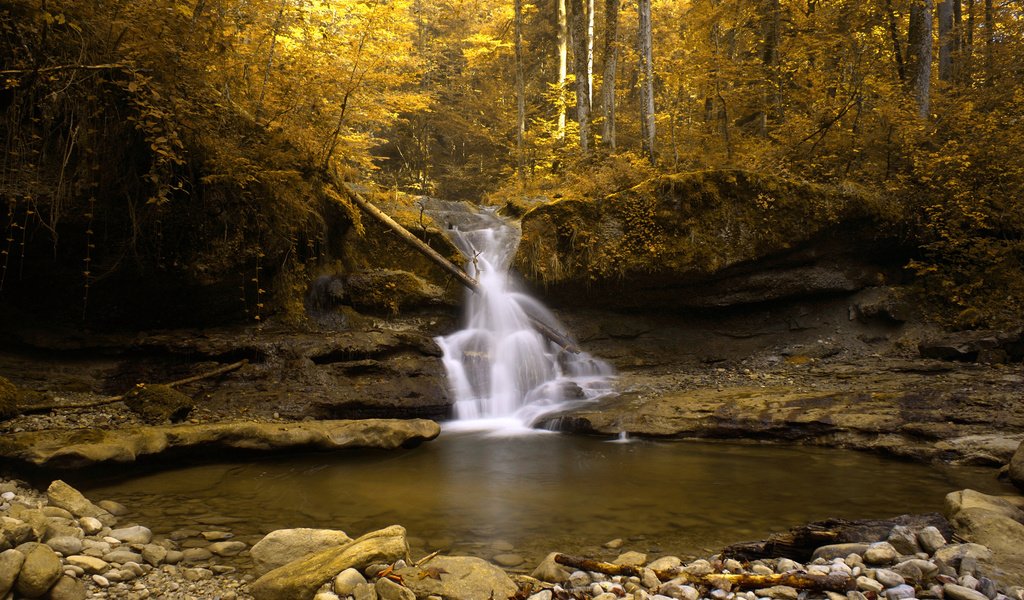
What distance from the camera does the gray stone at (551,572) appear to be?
3379mm

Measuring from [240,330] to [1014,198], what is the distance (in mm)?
13923

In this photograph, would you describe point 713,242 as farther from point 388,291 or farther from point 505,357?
point 388,291

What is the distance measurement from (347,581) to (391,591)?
10.5 inches

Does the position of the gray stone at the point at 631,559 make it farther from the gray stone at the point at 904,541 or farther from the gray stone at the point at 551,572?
the gray stone at the point at 904,541

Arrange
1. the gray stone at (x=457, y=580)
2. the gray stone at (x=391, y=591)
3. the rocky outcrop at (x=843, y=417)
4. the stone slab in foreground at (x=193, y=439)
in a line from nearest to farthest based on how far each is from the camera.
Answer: the gray stone at (x=391, y=591)
the gray stone at (x=457, y=580)
the stone slab in foreground at (x=193, y=439)
the rocky outcrop at (x=843, y=417)

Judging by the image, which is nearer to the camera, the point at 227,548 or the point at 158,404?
the point at 227,548

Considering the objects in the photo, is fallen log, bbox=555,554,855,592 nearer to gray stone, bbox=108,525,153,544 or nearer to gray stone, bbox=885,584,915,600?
gray stone, bbox=885,584,915,600

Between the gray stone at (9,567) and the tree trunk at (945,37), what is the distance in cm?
1887

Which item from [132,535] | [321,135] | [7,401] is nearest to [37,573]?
[132,535]

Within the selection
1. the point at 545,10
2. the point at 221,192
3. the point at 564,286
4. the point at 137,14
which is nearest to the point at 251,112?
the point at 221,192

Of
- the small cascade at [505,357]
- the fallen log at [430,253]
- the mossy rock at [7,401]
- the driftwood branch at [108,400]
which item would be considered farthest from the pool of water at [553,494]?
the fallen log at [430,253]

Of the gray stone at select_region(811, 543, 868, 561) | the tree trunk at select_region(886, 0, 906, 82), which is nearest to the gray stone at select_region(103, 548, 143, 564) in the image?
the gray stone at select_region(811, 543, 868, 561)

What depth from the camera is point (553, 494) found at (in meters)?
5.47

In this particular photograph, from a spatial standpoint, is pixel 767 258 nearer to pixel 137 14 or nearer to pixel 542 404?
pixel 542 404
